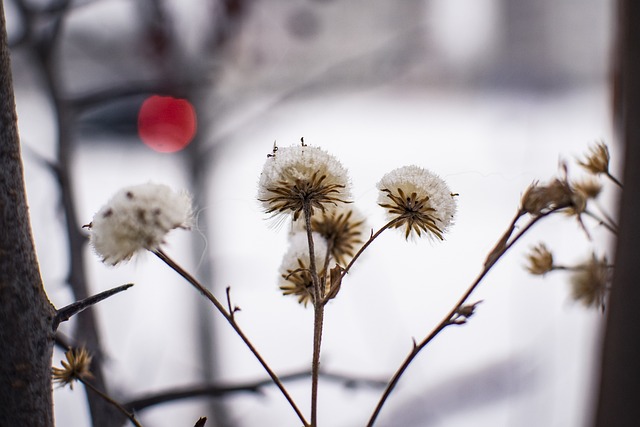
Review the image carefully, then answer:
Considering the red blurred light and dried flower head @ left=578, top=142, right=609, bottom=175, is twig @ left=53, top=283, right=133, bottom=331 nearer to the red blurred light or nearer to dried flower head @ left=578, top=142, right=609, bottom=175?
dried flower head @ left=578, top=142, right=609, bottom=175

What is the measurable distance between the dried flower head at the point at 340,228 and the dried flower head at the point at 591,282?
11 cm

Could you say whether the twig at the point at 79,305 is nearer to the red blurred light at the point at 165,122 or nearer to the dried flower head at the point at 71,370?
the dried flower head at the point at 71,370

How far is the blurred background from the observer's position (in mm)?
779

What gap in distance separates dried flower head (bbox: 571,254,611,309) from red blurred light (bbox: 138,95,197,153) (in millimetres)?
557

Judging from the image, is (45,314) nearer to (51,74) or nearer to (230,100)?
(51,74)

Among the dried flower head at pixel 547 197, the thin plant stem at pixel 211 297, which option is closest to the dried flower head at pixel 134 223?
the thin plant stem at pixel 211 297

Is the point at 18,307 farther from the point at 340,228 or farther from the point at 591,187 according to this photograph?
the point at 591,187

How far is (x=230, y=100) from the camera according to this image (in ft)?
2.73

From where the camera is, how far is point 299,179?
0.22m

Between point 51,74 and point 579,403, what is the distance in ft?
2.53

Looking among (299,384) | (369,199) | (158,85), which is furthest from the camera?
(299,384)

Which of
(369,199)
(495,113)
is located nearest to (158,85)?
(369,199)

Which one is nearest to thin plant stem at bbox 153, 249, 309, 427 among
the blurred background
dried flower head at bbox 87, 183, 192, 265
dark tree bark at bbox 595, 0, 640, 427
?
dried flower head at bbox 87, 183, 192, 265

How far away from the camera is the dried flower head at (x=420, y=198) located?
232 mm
